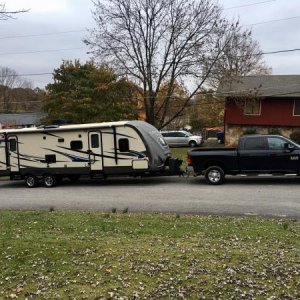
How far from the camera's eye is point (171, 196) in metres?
14.8

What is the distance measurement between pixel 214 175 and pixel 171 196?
327 cm

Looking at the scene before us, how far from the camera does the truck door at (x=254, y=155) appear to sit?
56.1 ft

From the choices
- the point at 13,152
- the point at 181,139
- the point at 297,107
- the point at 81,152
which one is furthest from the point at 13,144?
the point at 297,107

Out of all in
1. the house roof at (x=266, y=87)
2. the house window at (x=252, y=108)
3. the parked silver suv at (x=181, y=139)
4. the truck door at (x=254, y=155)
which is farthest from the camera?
the parked silver suv at (x=181, y=139)

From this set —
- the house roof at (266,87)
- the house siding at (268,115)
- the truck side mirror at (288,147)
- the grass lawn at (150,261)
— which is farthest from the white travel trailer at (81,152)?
the house siding at (268,115)

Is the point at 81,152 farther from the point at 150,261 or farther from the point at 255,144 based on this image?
the point at 150,261

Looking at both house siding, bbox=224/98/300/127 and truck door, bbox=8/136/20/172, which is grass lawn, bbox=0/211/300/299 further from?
house siding, bbox=224/98/300/127

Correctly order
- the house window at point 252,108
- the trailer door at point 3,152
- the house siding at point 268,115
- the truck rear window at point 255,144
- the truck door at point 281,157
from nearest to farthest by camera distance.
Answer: the truck door at point 281,157 < the truck rear window at point 255,144 < the trailer door at point 3,152 < the house siding at point 268,115 < the house window at point 252,108

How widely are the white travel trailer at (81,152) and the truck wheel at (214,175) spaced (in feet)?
7.00

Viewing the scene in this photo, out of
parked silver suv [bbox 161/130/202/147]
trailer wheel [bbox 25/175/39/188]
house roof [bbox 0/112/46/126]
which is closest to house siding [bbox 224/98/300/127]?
parked silver suv [bbox 161/130/202/147]

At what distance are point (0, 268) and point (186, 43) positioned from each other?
1142 inches

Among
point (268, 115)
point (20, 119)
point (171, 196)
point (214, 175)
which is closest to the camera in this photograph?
point (171, 196)

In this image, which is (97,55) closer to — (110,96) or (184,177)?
(110,96)

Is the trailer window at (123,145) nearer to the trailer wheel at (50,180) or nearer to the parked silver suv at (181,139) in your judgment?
the trailer wheel at (50,180)
